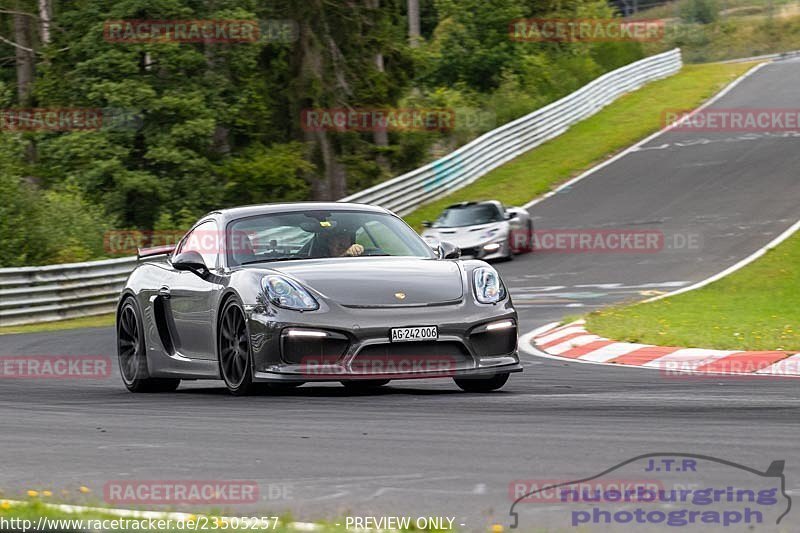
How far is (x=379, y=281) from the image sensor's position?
8945mm

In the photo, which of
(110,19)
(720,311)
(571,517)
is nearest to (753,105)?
(110,19)

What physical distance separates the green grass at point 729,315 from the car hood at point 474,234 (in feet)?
18.2

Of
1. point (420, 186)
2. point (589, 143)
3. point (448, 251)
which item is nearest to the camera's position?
point (448, 251)

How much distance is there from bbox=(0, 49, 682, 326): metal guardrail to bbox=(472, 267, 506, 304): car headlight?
14467 mm

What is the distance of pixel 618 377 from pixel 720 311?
6.57 m

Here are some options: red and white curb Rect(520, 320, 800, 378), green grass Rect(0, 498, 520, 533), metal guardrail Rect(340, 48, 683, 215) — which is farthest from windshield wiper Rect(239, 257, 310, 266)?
metal guardrail Rect(340, 48, 683, 215)

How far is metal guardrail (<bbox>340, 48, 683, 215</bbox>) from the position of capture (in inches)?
1341

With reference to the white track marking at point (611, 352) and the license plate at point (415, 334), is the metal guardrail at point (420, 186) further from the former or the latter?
the license plate at point (415, 334)

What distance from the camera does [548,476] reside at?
17.7 ft

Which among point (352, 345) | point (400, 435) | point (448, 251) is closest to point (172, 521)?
point (400, 435)

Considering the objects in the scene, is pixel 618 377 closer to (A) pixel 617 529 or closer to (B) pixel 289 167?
(A) pixel 617 529

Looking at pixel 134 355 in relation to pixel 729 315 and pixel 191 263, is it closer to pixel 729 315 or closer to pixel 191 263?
pixel 191 263

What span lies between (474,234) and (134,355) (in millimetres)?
16547

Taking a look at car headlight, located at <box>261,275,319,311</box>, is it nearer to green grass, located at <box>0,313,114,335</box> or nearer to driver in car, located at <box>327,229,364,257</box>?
driver in car, located at <box>327,229,364,257</box>
